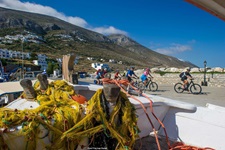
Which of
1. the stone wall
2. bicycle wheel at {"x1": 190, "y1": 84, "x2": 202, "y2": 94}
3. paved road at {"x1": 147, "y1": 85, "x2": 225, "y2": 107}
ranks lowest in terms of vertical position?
paved road at {"x1": 147, "y1": 85, "x2": 225, "y2": 107}

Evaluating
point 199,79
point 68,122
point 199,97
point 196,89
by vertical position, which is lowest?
point 199,97

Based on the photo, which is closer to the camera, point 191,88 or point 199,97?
point 199,97

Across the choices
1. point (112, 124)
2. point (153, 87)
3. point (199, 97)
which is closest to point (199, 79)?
point (153, 87)

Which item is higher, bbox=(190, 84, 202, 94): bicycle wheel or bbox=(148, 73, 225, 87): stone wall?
bbox=(148, 73, 225, 87): stone wall

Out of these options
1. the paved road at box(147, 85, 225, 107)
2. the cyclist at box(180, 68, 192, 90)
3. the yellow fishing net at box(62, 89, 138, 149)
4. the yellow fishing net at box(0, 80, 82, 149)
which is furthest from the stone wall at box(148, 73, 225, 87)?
the yellow fishing net at box(0, 80, 82, 149)

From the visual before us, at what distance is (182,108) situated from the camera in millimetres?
3434

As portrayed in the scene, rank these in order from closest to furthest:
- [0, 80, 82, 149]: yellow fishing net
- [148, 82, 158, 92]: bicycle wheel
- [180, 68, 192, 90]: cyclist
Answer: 1. [0, 80, 82, 149]: yellow fishing net
2. [180, 68, 192, 90]: cyclist
3. [148, 82, 158, 92]: bicycle wheel

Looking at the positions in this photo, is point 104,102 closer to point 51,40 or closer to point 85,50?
point 85,50

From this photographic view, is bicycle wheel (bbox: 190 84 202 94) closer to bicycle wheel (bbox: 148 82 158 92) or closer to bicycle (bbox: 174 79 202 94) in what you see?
bicycle (bbox: 174 79 202 94)

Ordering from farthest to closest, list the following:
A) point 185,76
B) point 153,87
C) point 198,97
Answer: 1. point 153,87
2. point 185,76
3. point 198,97

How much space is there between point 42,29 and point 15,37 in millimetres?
28052

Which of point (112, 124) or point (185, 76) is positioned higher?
point (185, 76)

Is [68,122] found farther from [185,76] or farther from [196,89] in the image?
[196,89]

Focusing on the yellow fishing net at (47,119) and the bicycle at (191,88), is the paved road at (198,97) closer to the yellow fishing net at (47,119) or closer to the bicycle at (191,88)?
the bicycle at (191,88)
